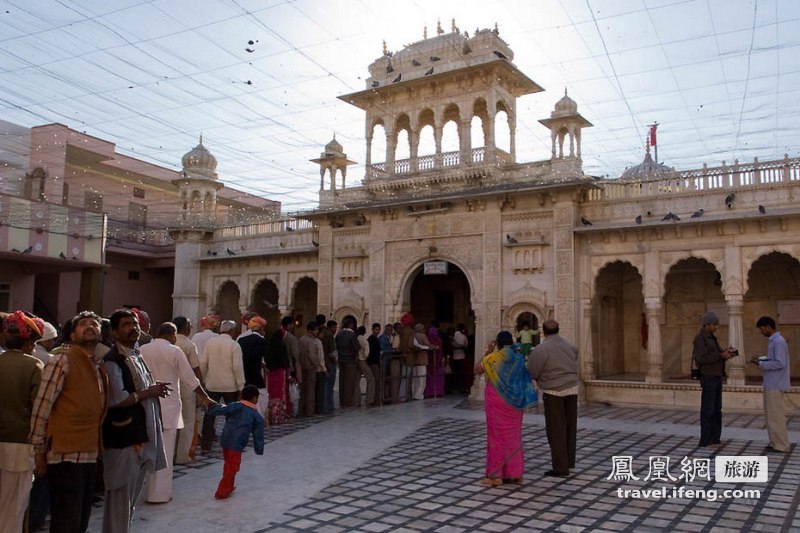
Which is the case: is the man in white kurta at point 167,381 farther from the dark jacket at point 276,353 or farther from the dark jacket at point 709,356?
the dark jacket at point 709,356

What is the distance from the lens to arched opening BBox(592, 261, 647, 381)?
1584 cm

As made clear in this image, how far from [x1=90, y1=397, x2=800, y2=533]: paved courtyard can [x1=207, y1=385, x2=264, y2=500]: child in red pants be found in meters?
0.19

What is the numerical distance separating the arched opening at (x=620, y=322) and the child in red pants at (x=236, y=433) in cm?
1103

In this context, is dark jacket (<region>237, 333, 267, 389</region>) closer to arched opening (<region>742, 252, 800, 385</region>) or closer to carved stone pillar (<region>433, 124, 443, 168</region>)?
carved stone pillar (<region>433, 124, 443, 168</region>)

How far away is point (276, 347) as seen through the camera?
33.9 feet

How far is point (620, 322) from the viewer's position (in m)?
16.8

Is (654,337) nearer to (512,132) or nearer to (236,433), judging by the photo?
(512,132)

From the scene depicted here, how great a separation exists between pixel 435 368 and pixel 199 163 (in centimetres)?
1275

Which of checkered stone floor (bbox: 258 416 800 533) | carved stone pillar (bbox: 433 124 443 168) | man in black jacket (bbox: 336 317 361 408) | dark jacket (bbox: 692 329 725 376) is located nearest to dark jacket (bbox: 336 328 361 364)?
man in black jacket (bbox: 336 317 361 408)

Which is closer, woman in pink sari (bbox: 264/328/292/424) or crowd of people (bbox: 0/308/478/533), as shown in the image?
crowd of people (bbox: 0/308/478/533)

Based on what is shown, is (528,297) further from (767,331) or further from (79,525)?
(79,525)

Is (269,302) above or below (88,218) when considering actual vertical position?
below

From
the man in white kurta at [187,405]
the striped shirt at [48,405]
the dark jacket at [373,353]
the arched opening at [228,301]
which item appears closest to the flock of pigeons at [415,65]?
the dark jacket at [373,353]

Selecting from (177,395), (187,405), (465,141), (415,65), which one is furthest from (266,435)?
(415,65)
